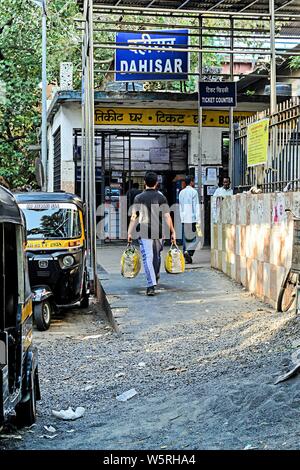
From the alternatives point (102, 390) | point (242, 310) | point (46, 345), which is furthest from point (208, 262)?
point (102, 390)

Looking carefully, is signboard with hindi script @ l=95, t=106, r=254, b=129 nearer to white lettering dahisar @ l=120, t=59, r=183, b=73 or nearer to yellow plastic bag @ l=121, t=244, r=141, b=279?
white lettering dahisar @ l=120, t=59, r=183, b=73

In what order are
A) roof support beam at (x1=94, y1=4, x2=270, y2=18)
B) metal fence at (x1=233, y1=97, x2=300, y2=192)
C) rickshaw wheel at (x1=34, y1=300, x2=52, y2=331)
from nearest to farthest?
1. metal fence at (x1=233, y1=97, x2=300, y2=192)
2. rickshaw wheel at (x1=34, y1=300, x2=52, y2=331)
3. roof support beam at (x1=94, y1=4, x2=270, y2=18)

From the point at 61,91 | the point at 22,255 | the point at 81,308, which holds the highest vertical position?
the point at 61,91

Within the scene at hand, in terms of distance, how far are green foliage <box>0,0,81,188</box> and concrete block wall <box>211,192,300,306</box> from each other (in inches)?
599

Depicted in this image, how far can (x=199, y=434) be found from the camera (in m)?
5.23

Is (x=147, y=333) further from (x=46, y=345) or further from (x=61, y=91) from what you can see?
(x=61, y=91)

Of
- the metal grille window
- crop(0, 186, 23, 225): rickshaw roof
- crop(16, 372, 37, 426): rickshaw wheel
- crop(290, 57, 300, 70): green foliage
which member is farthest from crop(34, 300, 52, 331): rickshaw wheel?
crop(290, 57, 300, 70): green foliage

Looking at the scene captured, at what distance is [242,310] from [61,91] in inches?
434

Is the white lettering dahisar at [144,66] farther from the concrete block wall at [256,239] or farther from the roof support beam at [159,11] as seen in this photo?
the concrete block wall at [256,239]

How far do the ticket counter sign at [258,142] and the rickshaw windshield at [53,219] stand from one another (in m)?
3.01

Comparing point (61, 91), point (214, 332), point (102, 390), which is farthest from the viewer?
point (61, 91)

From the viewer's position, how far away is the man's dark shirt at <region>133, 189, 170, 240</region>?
11516 mm

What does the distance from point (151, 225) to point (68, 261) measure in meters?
1.44

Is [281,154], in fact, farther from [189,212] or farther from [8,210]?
[8,210]
